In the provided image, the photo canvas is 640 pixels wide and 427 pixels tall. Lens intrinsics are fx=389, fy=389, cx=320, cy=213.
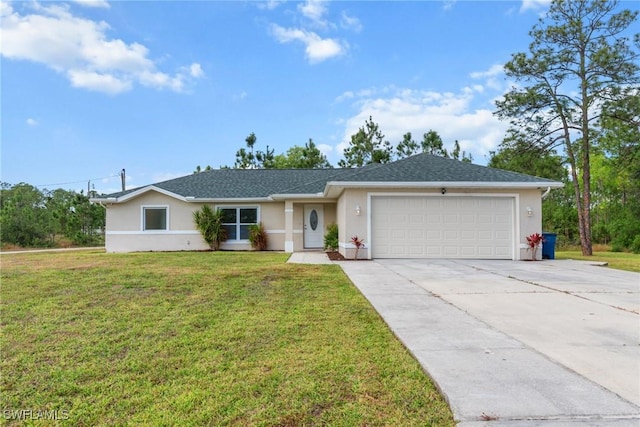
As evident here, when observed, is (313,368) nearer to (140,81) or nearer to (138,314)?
(138,314)

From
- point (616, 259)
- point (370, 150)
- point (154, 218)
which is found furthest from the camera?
point (370, 150)

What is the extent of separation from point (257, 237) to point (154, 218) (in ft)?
15.6

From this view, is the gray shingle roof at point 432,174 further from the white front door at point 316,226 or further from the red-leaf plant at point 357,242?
the white front door at point 316,226

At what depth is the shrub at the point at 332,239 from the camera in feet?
50.1

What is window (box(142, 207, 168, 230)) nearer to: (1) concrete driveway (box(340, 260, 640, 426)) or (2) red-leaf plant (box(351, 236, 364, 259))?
(2) red-leaf plant (box(351, 236, 364, 259))

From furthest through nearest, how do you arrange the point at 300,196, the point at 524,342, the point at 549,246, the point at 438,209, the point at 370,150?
the point at 370,150
the point at 300,196
the point at 549,246
the point at 438,209
the point at 524,342

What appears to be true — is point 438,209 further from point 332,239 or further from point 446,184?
point 332,239

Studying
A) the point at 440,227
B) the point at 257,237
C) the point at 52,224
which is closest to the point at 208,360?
the point at 440,227

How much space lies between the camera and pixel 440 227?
12797 mm

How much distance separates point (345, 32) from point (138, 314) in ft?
44.1

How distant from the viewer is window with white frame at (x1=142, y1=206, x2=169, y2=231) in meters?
17.2

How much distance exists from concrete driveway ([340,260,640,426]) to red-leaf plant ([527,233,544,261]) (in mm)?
4295

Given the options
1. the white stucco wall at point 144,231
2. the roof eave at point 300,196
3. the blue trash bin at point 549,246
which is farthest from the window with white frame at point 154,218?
the blue trash bin at point 549,246

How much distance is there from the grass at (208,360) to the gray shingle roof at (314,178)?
7257 mm
